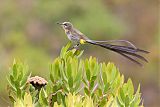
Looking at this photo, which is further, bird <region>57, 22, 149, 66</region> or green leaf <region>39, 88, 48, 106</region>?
bird <region>57, 22, 149, 66</region>

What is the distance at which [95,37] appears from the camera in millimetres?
18328

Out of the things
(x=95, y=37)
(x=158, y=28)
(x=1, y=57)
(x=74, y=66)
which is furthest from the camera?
(x=158, y=28)

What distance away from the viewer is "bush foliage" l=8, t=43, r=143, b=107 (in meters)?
1.89

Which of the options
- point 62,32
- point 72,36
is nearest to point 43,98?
point 72,36

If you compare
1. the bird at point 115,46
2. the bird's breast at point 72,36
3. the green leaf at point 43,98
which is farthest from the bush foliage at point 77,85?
the bird's breast at point 72,36

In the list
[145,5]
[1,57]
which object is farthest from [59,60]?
[145,5]

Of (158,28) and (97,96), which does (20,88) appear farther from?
(158,28)

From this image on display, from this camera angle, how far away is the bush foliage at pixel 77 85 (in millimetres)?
1892

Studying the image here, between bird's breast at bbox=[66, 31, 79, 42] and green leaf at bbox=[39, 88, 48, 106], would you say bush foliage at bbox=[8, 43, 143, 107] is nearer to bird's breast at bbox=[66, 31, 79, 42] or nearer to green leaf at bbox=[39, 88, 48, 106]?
green leaf at bbox=[39, 88, 48, 106]

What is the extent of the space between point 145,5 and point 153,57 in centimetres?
548

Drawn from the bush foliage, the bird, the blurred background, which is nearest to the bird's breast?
the bird

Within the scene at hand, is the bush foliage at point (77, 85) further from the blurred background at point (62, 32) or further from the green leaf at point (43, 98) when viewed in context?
the blurred background at point (62, 32)

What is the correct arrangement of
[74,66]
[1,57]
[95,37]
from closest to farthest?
[74,66] → [1,57] → [95,37]

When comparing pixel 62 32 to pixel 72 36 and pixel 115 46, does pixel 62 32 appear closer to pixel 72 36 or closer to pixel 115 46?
pixel 72 36
